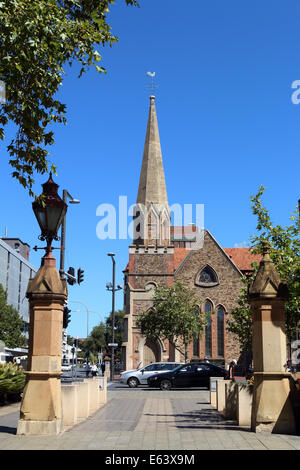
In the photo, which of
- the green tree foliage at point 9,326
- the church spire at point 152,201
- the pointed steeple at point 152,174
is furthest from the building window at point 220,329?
the green tree foliage at point 9,326

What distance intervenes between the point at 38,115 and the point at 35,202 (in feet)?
6.39

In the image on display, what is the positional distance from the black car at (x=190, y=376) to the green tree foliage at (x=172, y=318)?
1296cm

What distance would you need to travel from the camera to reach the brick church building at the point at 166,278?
166 feet

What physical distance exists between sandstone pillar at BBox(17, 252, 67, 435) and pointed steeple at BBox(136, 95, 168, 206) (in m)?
48.0

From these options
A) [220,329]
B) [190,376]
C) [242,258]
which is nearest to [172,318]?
[220,329]

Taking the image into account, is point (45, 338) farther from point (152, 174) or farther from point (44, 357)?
point (152, 174)

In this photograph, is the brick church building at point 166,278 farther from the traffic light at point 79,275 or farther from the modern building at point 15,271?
the modern building at point 15,271

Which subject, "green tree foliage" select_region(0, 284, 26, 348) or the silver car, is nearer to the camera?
the silver car

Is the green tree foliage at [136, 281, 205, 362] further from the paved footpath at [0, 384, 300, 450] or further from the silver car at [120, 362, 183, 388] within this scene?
the paved footpath at [0, 384, 300, 450]

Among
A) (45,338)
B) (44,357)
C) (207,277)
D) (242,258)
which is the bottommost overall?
(44,357)

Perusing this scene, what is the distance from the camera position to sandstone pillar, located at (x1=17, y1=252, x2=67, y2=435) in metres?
9.99

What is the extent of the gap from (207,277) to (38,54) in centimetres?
4537

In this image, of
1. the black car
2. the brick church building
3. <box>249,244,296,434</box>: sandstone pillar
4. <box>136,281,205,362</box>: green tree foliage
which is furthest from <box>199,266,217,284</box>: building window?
<box>249,244,296,434</box>: sandstone pillar

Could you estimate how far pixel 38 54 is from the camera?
9.09 meters
